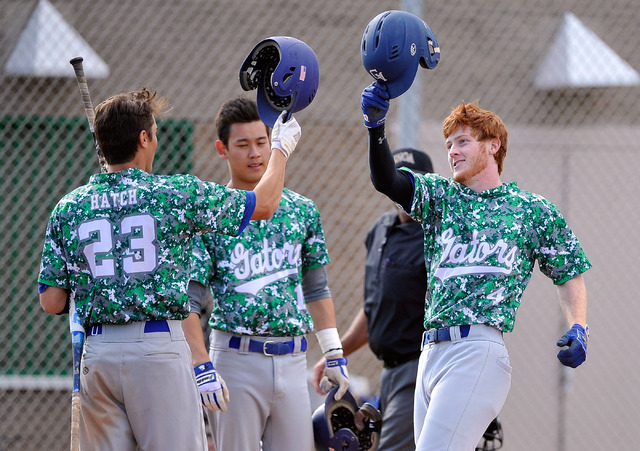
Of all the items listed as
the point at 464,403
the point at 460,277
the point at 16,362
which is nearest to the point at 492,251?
the point at 460,277

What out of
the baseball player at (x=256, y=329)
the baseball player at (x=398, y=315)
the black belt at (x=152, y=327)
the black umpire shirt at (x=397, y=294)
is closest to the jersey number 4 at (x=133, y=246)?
the black belt at (x=152, y=327)

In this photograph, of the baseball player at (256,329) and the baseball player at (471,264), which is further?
the baseball player at (256,329)

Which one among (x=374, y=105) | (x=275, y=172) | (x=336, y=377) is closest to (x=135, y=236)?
(x=275, y=172)

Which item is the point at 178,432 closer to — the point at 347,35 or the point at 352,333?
the point at 352,333

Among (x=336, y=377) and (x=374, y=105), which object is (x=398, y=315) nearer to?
(x=336, y=377)

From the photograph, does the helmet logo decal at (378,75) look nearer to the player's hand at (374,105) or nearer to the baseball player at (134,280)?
the player's hand at (374,105)

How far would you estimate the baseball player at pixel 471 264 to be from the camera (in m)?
3.18

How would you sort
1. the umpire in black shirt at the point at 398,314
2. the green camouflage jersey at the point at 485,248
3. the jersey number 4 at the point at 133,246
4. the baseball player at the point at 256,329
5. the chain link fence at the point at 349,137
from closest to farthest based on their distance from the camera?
1. the jersey number 4 at the point at 133,246
2. the green camouflage jersey at the point at 485,248
3. the baseball player at the point at 256,329
4. the umpire in black shirt at the point at 398,314
5. the chain link fence at the point at 349,137

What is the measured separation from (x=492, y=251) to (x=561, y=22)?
3631 millimetres

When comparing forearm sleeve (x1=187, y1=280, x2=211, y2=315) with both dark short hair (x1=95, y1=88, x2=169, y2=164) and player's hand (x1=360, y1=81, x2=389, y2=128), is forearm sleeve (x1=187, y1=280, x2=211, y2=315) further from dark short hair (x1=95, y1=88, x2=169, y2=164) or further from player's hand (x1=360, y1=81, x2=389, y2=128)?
player's hand (x1=360, y1=81, x2=389, y2=128)

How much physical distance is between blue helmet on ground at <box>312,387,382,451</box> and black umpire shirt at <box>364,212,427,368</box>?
326mm

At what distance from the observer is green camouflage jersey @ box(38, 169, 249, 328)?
304 centimetres

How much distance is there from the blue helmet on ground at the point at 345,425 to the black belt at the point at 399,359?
262 mm

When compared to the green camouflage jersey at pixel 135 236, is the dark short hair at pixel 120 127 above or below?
above
